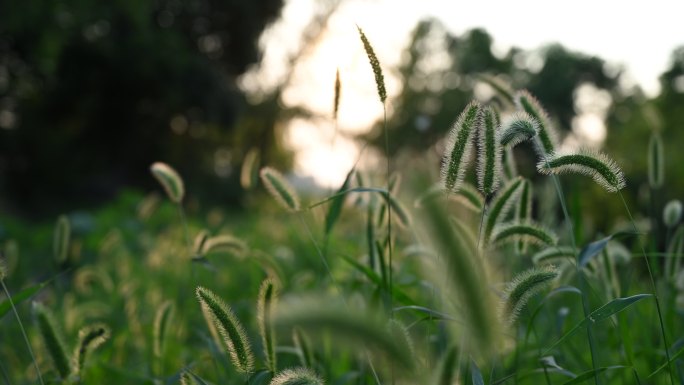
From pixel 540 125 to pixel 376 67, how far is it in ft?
1.26

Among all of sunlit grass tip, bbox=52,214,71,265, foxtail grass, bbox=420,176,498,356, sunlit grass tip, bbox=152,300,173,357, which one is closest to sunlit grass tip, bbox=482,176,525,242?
foxtail grass, bbox=420,176,498,356

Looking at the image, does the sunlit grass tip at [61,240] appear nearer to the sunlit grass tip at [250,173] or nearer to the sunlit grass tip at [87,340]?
the sunlit grass tip at [250,173]

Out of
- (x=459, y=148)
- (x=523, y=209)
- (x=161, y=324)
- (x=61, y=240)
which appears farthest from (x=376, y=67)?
(x=61, y=240)

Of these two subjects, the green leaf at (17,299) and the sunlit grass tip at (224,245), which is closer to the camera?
the green leaf at (17,299)

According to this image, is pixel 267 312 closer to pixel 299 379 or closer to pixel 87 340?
pixel 299 379

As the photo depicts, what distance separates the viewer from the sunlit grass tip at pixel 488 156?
1.03 metres

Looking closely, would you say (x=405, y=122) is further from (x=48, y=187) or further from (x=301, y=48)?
(x=48, y=187)

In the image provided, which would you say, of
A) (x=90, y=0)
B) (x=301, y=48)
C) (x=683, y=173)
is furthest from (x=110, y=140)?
(x=683, y=173)

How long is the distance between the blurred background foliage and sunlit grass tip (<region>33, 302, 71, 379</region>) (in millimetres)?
11502

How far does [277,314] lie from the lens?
71cm

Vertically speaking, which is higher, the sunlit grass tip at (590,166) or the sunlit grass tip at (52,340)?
the sunlit grass tip at (590,166)

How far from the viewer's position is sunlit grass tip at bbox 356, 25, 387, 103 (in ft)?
3.49

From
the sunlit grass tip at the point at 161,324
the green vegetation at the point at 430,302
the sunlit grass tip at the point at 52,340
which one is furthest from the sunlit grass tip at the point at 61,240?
the sunlit grass tip at the point at 52,340

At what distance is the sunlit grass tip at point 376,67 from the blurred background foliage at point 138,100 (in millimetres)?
11778
